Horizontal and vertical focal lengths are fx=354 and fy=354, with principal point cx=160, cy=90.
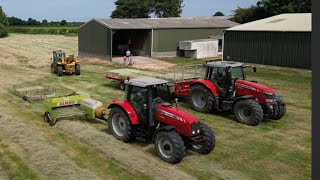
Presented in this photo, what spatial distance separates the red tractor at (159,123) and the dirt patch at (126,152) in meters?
0.27

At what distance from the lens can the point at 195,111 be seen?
15000 millimetres

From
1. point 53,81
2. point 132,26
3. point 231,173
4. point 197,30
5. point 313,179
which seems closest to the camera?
point 313,179

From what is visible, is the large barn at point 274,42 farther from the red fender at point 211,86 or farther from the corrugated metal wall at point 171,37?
the red fender at point 211,86

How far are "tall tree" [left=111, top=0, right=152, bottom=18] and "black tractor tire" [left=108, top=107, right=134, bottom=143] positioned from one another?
71.7 meters

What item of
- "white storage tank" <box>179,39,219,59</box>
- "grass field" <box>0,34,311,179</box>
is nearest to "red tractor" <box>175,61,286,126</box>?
"grass field" <box>0,34,311,179</box>

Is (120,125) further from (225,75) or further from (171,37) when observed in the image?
(171,37)

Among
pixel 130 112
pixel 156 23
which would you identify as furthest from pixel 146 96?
pixel 156 23

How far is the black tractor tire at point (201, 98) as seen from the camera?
46.1 feet

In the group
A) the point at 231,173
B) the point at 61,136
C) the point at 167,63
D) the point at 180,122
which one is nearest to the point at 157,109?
the point at 180,122

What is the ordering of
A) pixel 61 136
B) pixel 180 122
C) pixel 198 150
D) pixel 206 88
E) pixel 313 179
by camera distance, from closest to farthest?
pixel 313 179, pixel 180 122, pixel 198 150, pixel 61 136, pixel 206 88

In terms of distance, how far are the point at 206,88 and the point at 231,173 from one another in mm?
5839

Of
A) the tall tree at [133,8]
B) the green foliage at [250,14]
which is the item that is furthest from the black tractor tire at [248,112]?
the tall tree at [133,8]

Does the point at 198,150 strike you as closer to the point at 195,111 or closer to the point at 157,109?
the point at 157,109

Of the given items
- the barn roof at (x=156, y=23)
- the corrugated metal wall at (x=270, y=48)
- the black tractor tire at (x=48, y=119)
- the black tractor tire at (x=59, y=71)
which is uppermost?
the barn roof at (x=156, y=23)
